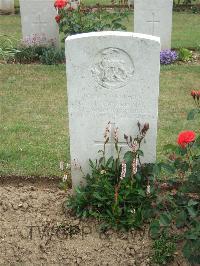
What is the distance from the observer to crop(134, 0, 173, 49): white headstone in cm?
A: 891

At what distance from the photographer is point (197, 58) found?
9359 millimetres

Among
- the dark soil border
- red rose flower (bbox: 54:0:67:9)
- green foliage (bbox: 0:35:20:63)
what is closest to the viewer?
the dark soil border

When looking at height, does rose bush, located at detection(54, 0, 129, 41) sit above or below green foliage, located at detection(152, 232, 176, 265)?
above

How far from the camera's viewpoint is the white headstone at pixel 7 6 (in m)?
14.2

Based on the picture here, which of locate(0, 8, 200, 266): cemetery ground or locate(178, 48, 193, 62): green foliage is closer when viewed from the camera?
locate(0, 8, 200, 266): cemetery ground

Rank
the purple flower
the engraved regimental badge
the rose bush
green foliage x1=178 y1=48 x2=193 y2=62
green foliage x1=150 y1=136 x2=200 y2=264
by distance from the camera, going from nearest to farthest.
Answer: green foliage x1=150 y1=136 x2=200 y2=264, the engraved regimental badge, the rose bush, the purple flower, green foliage x1=178 y1=48 x2=193 y2=62

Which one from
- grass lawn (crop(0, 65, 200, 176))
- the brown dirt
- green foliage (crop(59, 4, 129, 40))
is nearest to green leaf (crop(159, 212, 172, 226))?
the brown dirt

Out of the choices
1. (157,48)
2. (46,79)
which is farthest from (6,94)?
(157,48)

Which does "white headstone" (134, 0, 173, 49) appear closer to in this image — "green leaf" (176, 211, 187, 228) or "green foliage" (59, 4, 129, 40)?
"green foliage" (59, 4, 129, 40)

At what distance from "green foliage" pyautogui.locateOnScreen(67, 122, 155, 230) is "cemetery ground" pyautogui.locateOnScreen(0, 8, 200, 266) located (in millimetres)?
113

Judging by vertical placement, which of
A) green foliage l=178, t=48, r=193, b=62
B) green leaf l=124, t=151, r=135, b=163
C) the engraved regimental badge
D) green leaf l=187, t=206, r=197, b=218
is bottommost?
green leaf l=187, t=206, r=197, b=218

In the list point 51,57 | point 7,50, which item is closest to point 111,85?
point 7,50

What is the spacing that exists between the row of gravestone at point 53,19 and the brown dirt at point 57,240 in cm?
538

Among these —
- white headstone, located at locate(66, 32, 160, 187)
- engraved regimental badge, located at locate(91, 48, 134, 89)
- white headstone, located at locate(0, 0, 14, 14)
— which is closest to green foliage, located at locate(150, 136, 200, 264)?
white headstone, located at locate(66, 32, 160, 187)
